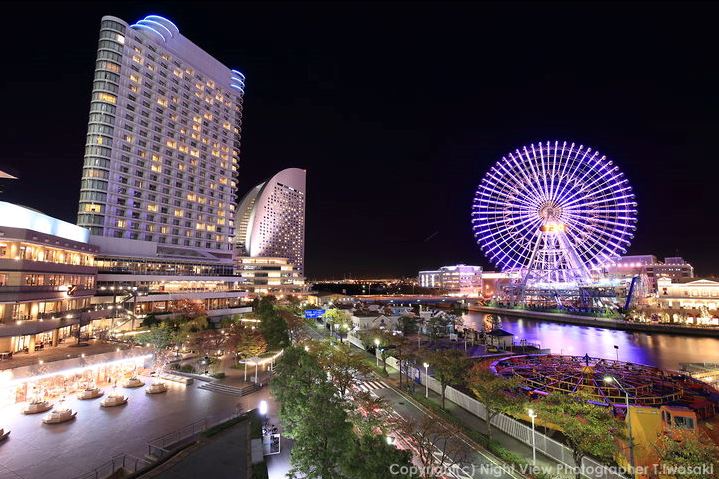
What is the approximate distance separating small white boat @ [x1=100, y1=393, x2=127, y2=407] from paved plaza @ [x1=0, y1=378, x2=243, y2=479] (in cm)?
38

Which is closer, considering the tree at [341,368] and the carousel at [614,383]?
the tree at [341,368]

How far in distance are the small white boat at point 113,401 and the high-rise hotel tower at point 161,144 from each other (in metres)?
47.2

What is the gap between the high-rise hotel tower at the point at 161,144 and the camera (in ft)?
213

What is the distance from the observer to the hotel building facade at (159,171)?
6338 cm

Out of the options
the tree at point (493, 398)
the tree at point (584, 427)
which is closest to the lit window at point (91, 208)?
the tree at point (493, 398)

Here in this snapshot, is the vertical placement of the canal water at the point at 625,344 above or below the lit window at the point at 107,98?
below

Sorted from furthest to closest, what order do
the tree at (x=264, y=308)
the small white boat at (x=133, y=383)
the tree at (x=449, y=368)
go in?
the tree at (x=264, y=308) < the small white boat at (x=133, y=383) < the tree at (x=449, y=368)

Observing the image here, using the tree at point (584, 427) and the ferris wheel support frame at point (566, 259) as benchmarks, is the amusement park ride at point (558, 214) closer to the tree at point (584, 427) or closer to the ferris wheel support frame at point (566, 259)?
the ferris wheel support frame at point (566, 259)

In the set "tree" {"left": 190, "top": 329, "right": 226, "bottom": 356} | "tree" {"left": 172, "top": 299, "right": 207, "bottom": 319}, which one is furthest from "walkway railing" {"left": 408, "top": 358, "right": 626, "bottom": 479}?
"tree" {"left": 172, "top": 299, "right": 207, "bottom": 319}

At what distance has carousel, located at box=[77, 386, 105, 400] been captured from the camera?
82.6ft

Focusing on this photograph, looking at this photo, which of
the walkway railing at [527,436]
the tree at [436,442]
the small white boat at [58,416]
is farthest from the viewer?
the small white boat at [58,416]

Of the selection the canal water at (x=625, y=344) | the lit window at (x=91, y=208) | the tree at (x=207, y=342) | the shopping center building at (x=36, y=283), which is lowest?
the canal water at (x=625, y=344)

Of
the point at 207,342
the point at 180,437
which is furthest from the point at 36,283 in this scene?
the point at 180,437

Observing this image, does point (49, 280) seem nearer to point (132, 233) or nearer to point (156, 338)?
point (156, 338)
